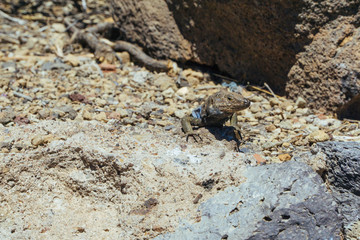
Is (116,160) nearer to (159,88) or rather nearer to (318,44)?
(159,88)

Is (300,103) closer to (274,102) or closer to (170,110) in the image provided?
(274,102)

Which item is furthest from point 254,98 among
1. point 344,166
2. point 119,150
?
point 119,150

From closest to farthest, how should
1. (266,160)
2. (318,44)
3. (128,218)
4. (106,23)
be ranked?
(128,218)
(266,160)
(318,44)
(106,23)

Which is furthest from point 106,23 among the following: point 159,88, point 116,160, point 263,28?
point 116,160

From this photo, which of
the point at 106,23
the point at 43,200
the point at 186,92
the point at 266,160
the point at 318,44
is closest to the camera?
the point at 43,200

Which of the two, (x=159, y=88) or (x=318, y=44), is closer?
(x=318, y=44)

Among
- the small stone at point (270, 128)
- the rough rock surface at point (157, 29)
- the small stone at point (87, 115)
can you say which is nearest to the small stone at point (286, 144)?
the small stone at point (270, 128)

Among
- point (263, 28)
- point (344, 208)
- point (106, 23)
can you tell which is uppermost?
point (263, 28)

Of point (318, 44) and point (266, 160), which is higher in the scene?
point (318, 44)
